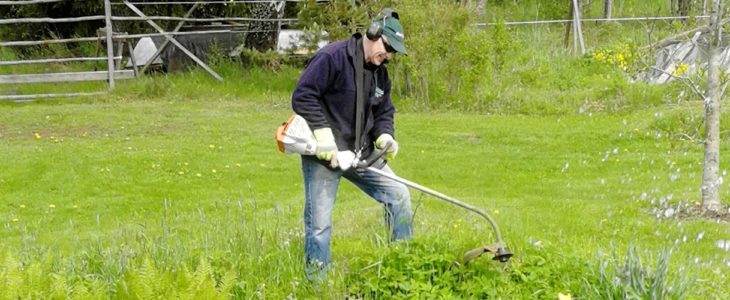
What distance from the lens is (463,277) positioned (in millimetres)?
4324

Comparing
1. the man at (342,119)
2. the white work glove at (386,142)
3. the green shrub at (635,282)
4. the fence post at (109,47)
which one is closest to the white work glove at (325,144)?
the man at (342,119)

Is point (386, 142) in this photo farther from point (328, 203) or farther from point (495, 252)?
point (495, 252)

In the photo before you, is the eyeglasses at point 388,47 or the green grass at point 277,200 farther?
the eyeglasses at point 388,47

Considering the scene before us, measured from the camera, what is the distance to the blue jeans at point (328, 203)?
4.89 meters

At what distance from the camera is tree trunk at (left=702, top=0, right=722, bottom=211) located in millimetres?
7352

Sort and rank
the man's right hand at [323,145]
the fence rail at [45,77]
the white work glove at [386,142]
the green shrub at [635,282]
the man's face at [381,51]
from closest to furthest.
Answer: the green shrub at [635,282]
the man's right hand at [323,145]
the man's face at [381,51]
the white work glove at [386,142]
the fence rail at [45,77]

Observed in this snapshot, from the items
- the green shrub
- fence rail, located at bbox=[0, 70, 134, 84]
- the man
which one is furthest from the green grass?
fence rail, located at bbox=[0, 70, 134, 84]

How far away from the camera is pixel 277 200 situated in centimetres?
866

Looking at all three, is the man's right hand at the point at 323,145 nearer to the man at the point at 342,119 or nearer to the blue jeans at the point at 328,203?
the man at the point at 342,119

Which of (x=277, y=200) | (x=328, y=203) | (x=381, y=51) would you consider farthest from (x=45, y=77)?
(x=381, y=51)

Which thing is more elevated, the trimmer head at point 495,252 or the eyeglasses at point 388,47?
the eyeglasses at point 388,47

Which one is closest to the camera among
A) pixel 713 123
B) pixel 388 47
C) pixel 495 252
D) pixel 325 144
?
pixel 495 252

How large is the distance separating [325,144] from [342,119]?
31 cm

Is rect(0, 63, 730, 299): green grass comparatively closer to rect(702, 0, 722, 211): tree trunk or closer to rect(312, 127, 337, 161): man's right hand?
rect(702, 0, 722, 211): tree trunk
